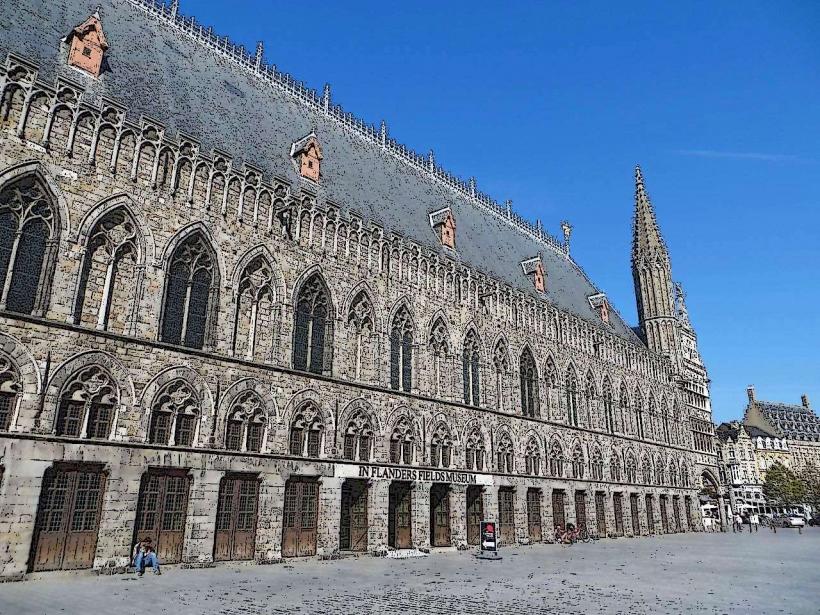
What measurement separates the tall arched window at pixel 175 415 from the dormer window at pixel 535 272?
94.2 ft

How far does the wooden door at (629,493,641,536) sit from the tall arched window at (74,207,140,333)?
39.5 metres

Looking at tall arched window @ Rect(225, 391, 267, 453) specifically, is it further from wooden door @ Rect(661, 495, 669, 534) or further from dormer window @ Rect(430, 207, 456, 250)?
wooden door @ Rect(661, 495, 669, 534)

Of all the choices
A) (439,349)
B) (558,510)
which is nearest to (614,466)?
(558,510)

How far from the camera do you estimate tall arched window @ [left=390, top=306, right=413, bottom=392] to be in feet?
98.0

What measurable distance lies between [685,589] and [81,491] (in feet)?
58.5

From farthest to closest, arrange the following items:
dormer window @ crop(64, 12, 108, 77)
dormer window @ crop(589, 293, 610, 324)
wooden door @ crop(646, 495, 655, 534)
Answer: dormer window @ crop(589, 293, 610, 324) → wooden door @ crop(646, 495, 655, 534) → dormer window @ crop(64, 12, 108, 77)

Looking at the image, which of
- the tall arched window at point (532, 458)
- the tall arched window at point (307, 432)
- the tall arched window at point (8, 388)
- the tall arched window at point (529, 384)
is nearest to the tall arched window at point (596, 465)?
the tall arched window at point (532, 458)

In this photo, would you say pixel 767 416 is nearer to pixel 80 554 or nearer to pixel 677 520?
pixel 677 520

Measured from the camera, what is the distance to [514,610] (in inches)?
512

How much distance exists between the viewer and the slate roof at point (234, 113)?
23484 millimetres

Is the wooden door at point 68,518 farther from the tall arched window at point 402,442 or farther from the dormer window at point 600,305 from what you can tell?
the dormer window at point 600,305

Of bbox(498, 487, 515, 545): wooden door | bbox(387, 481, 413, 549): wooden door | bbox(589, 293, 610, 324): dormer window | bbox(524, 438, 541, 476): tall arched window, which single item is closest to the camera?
bbox(387, 481, 413, 549): wooden door

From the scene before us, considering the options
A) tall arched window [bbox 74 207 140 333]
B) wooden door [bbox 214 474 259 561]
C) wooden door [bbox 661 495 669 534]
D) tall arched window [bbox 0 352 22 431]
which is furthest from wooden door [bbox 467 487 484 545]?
wooden door [bbox 661 495 669 534]

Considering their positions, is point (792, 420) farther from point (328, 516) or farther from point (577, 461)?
point (328, 516)
